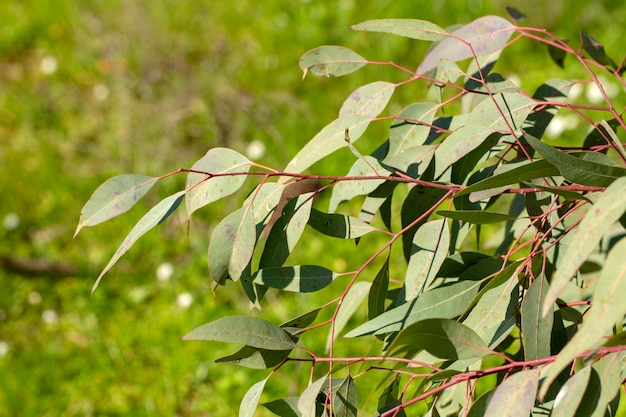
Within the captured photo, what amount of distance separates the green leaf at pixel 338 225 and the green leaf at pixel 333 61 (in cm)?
26

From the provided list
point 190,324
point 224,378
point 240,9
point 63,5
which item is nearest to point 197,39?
point 240,9

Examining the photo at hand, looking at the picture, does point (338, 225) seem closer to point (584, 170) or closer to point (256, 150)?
point (584, 170)

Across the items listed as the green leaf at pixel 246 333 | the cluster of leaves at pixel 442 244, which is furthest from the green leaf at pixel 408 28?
the green leaf at pixel 246 333

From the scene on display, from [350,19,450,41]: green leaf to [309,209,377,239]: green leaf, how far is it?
0.32 m

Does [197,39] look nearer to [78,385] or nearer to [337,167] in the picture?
[337,167]

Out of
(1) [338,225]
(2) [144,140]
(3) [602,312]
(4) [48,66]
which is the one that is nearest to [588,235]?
(3) [602,312]

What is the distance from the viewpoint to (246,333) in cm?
106

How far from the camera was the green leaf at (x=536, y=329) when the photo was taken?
41.1 inches

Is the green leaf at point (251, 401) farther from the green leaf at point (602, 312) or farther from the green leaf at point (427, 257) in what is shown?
the green leaf at point (602, 312)

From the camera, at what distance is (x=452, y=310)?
1141mm

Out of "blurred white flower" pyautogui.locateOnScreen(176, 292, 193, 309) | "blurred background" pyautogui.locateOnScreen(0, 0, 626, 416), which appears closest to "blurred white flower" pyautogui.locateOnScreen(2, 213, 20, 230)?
"blurred background" pyautogui.locateOnScreen(0, 0, 626, 416)

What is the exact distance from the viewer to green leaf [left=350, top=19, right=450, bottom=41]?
4.32ft

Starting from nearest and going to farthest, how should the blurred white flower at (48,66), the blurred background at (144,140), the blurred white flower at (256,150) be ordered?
the blurred background at (144,140) < the blurred white flower at (256,150) < the blurred white flower at (48,66)

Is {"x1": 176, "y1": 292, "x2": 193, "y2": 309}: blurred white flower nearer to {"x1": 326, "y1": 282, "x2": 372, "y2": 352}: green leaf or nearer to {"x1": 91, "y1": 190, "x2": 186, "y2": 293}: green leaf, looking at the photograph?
{"x1": 326, "y1": 282, "x2": 372, "y2": 352}: green leaf
